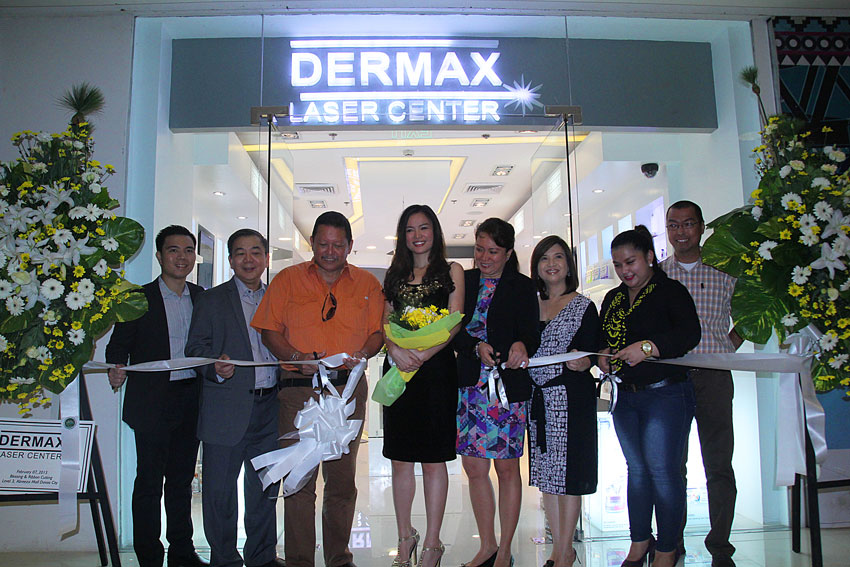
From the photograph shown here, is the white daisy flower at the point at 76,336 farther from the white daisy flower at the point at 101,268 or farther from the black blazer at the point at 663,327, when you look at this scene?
the black blazer at the point at 663,327

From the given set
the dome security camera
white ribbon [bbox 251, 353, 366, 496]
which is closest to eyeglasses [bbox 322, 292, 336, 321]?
white ribbon [bbox 251, 353, 366, 496]

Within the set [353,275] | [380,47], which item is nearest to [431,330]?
[353,275]

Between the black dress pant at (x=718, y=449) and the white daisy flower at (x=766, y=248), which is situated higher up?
the white daisy flower at (x=766, y=248)

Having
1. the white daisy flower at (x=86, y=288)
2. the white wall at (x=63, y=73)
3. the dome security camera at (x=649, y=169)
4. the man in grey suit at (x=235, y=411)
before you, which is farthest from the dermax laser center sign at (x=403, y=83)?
the white daisy flower at (x=86, y=288)

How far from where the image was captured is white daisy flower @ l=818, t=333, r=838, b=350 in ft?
8.70

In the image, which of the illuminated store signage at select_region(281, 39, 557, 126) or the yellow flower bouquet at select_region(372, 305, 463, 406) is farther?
the illuminated store signage at select_region(281, 39, 557, 126)

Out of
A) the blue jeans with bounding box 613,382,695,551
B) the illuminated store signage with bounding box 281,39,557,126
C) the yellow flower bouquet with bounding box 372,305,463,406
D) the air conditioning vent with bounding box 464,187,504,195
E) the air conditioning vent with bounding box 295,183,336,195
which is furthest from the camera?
the air conditioning vent with bounding box 464,187,504,195

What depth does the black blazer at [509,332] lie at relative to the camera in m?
2.84

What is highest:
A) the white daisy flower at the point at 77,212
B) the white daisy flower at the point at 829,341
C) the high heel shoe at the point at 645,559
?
the white daisy flower at the point at 77,212

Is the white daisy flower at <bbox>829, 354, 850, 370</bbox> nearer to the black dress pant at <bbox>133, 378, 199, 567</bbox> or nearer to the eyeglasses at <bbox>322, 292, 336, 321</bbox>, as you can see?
the eyeglasses at <bbox>322, 292, 336, 321</bbox>

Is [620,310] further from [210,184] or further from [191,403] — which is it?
[210,184]

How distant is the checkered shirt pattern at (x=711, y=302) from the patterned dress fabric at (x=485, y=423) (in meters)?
1.10

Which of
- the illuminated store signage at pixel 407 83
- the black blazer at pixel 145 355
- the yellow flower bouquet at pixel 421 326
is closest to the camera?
the yellow flower bouquet at pixel 421 326

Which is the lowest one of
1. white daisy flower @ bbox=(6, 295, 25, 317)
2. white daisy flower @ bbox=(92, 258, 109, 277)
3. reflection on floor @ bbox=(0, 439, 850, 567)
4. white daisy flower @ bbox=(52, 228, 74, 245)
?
reflection on floor @ bbox=(0, 439, 850, 567)
